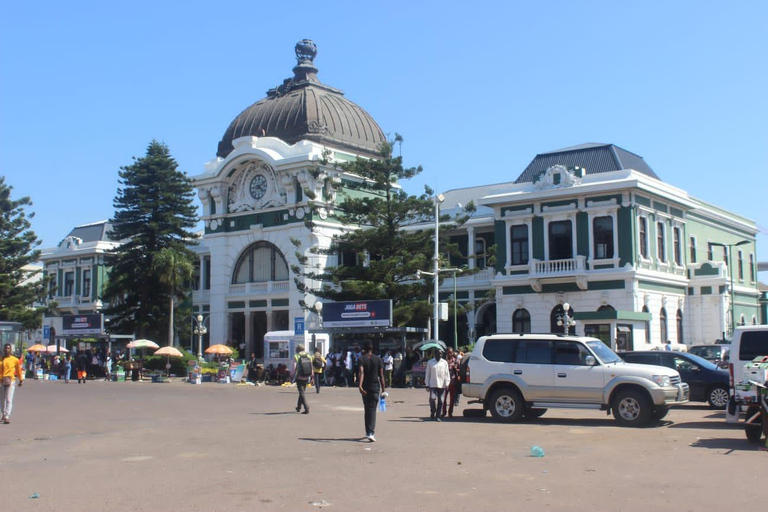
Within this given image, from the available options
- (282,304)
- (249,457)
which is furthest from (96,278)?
(249,457)

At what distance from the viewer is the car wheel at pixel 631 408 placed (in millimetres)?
17406

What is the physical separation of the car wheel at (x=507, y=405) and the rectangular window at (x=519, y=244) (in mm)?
25042

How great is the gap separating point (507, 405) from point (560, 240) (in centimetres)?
2469

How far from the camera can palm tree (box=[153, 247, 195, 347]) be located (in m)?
51.8

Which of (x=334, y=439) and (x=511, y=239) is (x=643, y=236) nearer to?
(x=511, y=239)

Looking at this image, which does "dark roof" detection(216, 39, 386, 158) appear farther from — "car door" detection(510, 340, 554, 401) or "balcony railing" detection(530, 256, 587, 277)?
"car door" detection(510, 340, 554, 401)

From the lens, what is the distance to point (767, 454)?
13078 millimetres

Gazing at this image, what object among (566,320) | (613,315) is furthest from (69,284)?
(566,320)

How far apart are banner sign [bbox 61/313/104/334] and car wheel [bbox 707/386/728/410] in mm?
35961

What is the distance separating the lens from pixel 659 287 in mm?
42500

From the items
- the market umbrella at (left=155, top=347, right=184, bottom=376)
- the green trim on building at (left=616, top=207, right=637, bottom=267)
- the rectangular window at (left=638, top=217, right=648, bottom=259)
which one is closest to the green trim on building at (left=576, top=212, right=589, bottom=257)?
the green trim on building at (left=616, top=207, right=637, bottom=267)

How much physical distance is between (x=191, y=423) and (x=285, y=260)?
34.9 metres

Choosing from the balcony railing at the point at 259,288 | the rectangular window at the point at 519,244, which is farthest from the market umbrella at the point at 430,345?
the balcony railing at the point at 259,288

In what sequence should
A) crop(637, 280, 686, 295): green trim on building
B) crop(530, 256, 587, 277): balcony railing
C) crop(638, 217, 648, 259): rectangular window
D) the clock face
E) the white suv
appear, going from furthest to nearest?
the clock face
crop(638, 217, 648, 259): rectangular window
crop(530, 256, 587, 277): balcony railing
crop(637, 280, 686, 295): green trim on building
the white suv
